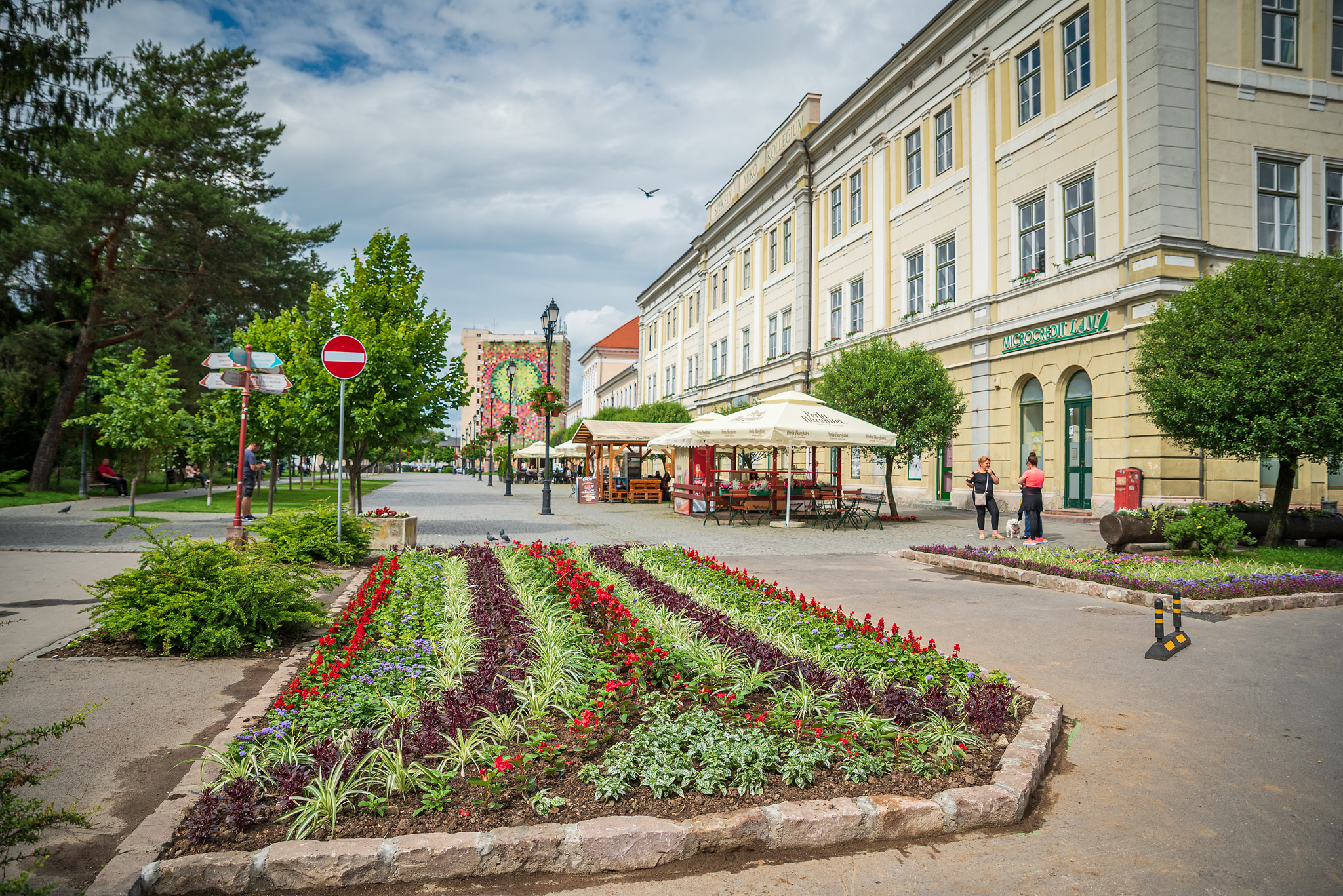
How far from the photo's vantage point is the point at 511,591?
25.6ft

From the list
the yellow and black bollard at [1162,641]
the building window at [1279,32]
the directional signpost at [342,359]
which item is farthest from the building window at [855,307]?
the yellow and black bollard at [1162,641]

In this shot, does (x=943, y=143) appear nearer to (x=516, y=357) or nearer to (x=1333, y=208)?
(x=1333, y=208)

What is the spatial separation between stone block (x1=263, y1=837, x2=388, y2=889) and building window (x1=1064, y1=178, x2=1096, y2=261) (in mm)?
22015

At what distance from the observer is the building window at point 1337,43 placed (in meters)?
20.2

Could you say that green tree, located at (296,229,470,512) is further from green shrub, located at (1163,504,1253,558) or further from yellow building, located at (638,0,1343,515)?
yellow building, located at (638,0,1343,515)

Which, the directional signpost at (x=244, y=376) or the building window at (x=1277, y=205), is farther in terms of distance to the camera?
the building window at (x=1277, y=205)

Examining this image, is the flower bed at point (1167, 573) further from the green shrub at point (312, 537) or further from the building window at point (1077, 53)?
the building window at point (1077, 53)

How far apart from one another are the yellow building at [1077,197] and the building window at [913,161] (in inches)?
3.9

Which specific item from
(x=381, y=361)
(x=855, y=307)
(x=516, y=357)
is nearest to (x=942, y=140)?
(x=855, y=307)

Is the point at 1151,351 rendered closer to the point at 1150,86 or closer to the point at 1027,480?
the point at 1027,480

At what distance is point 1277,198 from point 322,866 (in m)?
24.9

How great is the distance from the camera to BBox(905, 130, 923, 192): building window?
28344 millimetres

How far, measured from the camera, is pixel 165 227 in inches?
1046

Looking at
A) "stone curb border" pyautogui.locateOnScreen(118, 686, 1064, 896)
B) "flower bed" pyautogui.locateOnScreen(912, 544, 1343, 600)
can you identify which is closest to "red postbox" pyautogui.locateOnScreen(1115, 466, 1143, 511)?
"flower bed" pyautogui.locateOnScreen(912, 544, 1343, 600)
